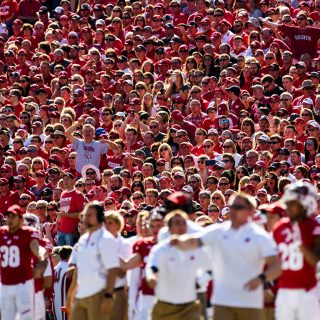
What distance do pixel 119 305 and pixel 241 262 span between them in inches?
116

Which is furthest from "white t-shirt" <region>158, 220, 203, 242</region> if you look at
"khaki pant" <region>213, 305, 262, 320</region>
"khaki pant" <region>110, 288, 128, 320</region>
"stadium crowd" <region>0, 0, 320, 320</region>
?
"khaki pant" <region>110, 288, 128, 320</region>

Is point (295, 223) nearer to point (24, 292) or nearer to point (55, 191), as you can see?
point (24, 292)

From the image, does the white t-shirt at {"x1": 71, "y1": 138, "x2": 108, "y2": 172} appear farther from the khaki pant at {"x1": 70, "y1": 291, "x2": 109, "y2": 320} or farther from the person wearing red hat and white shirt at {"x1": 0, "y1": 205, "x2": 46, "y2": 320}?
the khaki pant at {"x1": 70, "y1": 291, "x2": 109, "y2": 320}

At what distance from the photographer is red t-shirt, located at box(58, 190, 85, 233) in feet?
66.7

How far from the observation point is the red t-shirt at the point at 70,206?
2033 cm

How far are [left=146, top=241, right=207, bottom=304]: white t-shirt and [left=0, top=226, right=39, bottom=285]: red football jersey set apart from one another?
9.07 feet

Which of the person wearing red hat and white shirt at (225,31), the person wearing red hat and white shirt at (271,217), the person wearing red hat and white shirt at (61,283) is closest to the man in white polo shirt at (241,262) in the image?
the person wearing red hat and white shirt at (271,217)

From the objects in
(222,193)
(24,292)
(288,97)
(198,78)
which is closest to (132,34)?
(198,78)

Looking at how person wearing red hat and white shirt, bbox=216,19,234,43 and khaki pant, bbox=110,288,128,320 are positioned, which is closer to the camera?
khaki pant, bbox=110,288,128,320

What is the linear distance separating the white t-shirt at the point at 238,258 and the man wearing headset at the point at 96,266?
5.99ft

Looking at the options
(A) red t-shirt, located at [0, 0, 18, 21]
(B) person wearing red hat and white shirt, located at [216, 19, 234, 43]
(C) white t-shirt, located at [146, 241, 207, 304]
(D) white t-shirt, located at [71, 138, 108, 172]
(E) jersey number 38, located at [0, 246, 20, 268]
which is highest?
(A) red t-shirt, located at [0, 0, 18, 21]

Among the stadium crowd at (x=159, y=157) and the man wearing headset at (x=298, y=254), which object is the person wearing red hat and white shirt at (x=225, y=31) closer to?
the stadium crowd at (x=159, y=157)

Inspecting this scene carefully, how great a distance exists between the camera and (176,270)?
13406 mm

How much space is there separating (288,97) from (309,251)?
803 centimetres
